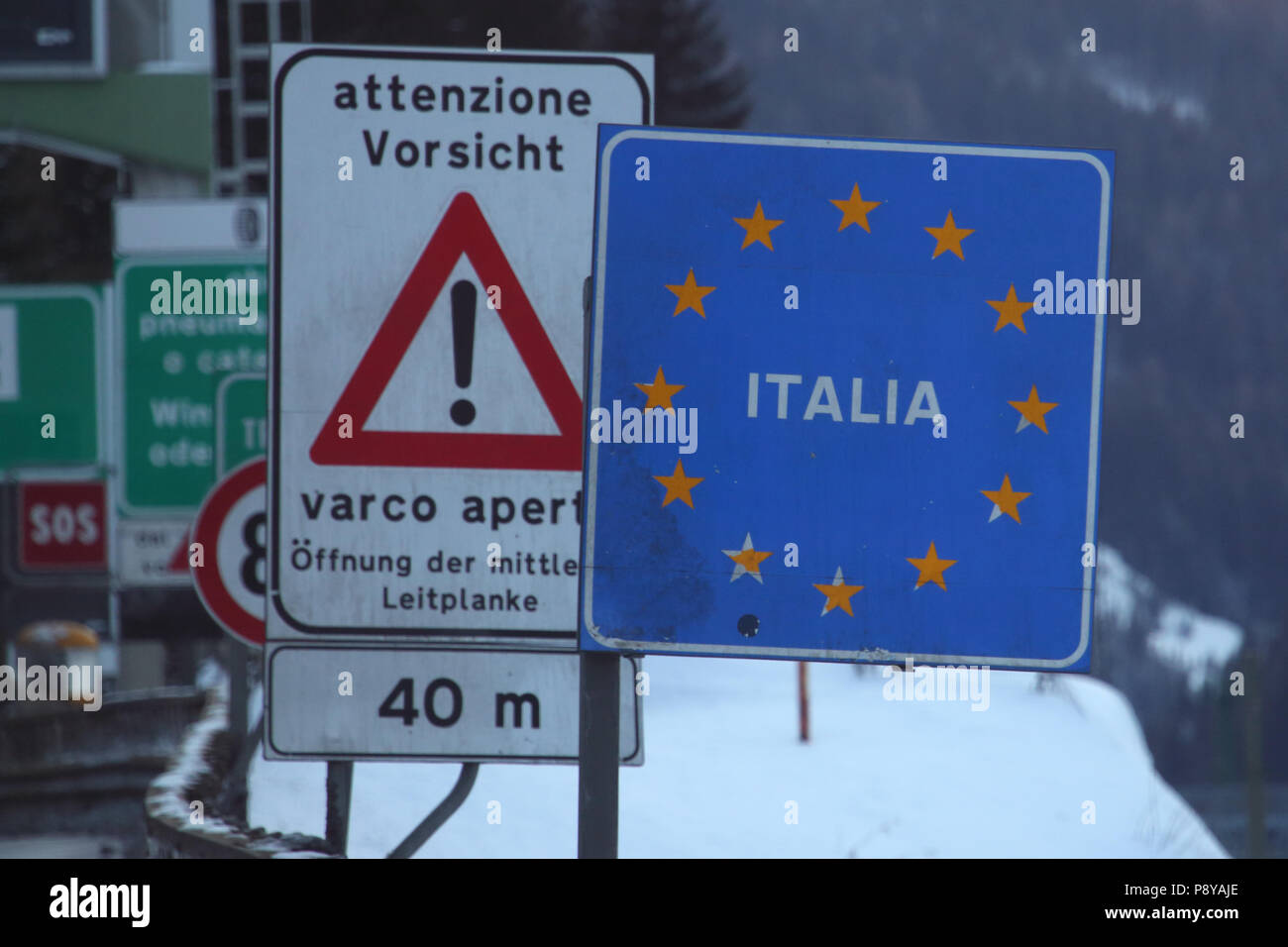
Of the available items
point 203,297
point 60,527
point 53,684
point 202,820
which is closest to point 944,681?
point 202,820

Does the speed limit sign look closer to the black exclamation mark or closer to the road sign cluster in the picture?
the road sign cluster

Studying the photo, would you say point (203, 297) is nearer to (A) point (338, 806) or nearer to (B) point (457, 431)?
(A) point (338, 806)

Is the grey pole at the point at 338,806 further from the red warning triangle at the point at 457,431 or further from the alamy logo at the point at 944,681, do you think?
Answer: the alamy logo at the point at 944,681

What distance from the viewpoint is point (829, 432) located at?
239cm

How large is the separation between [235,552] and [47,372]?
A: 4375mm

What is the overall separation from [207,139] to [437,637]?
458 inches

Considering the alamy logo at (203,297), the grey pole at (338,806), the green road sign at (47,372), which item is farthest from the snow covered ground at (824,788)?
the grey pole at (338,806)

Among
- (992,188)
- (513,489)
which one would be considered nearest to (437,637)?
(513,489)

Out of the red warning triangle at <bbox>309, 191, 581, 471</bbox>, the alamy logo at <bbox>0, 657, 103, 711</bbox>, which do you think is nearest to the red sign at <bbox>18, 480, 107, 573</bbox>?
the red warning triangle at <bbox>309, 191, 581, 471</bbox>
